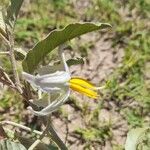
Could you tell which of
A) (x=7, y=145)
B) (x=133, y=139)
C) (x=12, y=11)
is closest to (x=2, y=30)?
(x=12, y=11)

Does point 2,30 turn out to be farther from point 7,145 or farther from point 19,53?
point 7,145

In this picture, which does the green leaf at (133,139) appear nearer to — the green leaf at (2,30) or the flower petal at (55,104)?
the flower petal at (55,104)

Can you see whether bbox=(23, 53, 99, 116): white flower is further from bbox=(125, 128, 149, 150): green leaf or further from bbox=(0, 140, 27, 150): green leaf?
bbox=(125, 128, 149, 150): green leaf

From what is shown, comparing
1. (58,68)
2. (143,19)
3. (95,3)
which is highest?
(95,3)

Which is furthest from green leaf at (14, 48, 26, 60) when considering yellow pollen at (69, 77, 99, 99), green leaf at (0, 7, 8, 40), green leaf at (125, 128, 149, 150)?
green leaf at (125, 128, 149, 150)

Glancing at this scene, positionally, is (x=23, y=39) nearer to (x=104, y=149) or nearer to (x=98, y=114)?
(x=98, y=114)

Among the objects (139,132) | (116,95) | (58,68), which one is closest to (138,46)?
(116,95)
